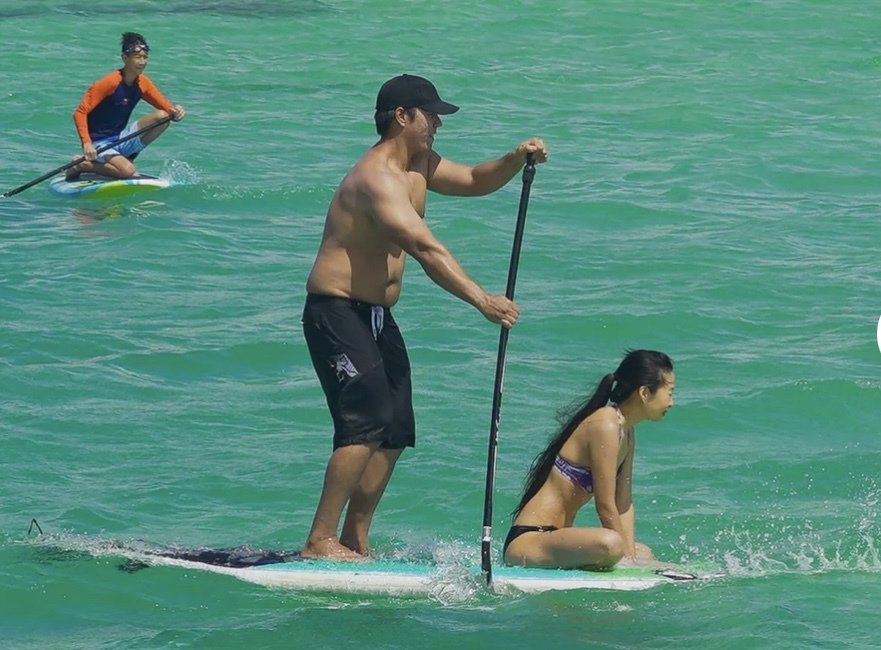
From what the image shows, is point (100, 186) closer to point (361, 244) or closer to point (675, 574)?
point (361, 244)

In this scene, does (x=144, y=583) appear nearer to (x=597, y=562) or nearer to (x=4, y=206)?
(x=597, y=562)

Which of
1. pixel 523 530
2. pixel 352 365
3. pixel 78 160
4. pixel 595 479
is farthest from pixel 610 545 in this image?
pixel 78 160

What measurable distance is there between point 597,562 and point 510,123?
12143 millimetres

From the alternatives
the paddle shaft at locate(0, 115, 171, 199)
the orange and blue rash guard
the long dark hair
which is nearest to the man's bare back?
the long dark hair

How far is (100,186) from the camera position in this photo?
1554 centimetres

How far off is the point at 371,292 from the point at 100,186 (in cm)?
885

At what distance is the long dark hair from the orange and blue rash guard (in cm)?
867

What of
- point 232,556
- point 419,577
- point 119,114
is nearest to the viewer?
point 419,577

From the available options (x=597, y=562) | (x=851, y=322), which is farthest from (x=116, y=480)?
(x=851, y=322)

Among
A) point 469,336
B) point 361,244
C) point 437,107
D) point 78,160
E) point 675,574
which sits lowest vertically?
point 675,574

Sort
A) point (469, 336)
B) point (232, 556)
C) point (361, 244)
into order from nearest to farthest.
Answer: point (361, 244) → point (232, 556) → point (469, 336)

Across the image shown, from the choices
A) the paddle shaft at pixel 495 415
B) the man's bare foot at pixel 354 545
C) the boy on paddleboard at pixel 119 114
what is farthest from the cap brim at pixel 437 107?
the boy on paddleboard at pixel 119 114

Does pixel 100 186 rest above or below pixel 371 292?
below

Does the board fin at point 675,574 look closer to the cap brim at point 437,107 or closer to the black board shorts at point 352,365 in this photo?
the black board shorts at point 352,365
